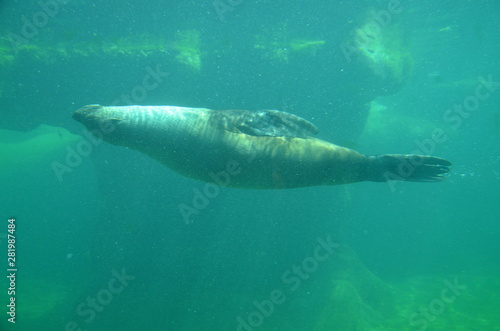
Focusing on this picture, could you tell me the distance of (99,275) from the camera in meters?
11.1

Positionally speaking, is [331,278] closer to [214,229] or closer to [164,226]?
[214,229]

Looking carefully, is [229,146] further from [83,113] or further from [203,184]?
[203,184]

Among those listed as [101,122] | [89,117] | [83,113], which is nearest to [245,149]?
[101,122]

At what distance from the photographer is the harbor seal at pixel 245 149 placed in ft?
11.9

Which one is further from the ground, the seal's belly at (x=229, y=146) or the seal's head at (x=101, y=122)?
the seal's belly at (x=229, y=146)

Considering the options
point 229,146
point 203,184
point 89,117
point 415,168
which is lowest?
point 89,117

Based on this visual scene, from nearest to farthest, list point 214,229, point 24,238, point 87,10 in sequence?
point 87,10, point 214,229, point 24,238

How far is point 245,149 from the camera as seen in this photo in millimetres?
3598

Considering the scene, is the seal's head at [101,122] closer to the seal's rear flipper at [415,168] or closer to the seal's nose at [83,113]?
the seal's nose at [83,113]

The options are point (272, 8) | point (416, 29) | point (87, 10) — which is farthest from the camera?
point (416, 29)

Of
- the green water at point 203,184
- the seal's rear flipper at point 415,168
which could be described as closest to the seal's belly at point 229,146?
the seal's rear flipper at point 415,168

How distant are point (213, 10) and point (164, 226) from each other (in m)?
8.54

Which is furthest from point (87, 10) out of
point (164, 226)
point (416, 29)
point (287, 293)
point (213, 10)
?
point (416, 29)

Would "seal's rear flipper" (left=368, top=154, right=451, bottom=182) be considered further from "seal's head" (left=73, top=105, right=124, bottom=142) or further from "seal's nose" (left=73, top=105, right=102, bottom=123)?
"seal's nose" (left=73, top=105, right=102, bottom=123)
